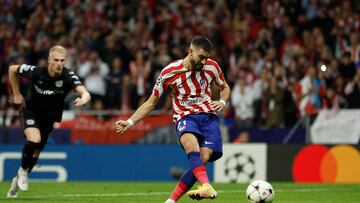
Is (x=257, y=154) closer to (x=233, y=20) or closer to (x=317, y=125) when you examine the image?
(x=317, y=125)

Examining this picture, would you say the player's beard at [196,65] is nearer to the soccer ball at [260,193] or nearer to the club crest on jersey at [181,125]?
the club crest on jersey at [181,125]

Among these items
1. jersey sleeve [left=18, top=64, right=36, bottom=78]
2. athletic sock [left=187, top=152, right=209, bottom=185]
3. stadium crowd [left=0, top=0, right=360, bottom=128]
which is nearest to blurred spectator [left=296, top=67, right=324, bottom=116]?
stadium crowd [left=0, top=0, right=360, bottom=128]

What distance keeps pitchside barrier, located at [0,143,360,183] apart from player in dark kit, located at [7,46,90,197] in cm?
583

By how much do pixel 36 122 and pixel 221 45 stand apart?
1076cm

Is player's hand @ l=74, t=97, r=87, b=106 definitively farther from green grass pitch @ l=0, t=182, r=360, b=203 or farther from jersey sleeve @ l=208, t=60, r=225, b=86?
jersey sleeve @ l=208, t=60, r=225, b=86

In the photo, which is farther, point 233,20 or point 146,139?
point 233,20

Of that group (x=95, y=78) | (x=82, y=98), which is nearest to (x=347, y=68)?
(x=95, y=78)

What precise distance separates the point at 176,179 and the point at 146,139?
1413mm

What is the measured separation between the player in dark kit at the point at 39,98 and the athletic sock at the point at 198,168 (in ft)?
11.0

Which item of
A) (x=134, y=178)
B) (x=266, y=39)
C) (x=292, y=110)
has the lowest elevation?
(x=134, y=178)

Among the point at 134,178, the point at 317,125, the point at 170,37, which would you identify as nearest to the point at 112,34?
the point at 170,37

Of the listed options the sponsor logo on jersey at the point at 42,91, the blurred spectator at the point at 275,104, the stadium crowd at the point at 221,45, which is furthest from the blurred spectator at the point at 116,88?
the sponsor logo on jersey at the point at 42,91

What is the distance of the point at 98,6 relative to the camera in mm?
27328

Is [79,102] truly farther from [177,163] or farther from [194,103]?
[177,163]
